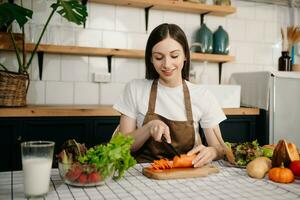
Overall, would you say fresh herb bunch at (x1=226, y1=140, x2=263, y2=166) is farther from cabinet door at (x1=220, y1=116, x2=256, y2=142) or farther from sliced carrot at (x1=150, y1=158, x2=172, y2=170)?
cabinet door at (x1=220, y1=116, x2=256, y2=142)

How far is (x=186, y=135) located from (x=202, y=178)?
0.61 meters

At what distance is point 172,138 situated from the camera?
6.14ft

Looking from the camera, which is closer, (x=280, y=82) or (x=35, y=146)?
(x=35, y=146)

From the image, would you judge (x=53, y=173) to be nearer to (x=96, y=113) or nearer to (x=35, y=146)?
(x=35, y=146)

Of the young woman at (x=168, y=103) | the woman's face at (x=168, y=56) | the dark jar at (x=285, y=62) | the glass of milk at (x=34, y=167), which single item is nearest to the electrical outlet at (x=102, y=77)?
the young woman at (x=168, y=103)

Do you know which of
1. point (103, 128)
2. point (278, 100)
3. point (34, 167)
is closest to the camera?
point (34, 167)

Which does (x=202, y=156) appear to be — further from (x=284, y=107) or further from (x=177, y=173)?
(x=284, y=107)

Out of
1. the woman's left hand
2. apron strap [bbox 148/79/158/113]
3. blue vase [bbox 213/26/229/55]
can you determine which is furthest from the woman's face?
blue vase [bbox 213/26/229/55]

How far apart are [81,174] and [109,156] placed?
0.10 metres

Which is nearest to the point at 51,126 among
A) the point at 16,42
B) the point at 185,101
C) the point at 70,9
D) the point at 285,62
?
the point at 16,42

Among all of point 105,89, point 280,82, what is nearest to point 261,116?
point 280,82

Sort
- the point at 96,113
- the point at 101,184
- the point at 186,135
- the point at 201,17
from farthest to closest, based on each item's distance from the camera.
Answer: the point at 201,17
the point at 96,113
the point at 186,135
the point at 101,184

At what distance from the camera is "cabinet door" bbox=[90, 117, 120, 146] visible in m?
2.68

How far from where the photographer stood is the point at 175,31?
5.90ft
